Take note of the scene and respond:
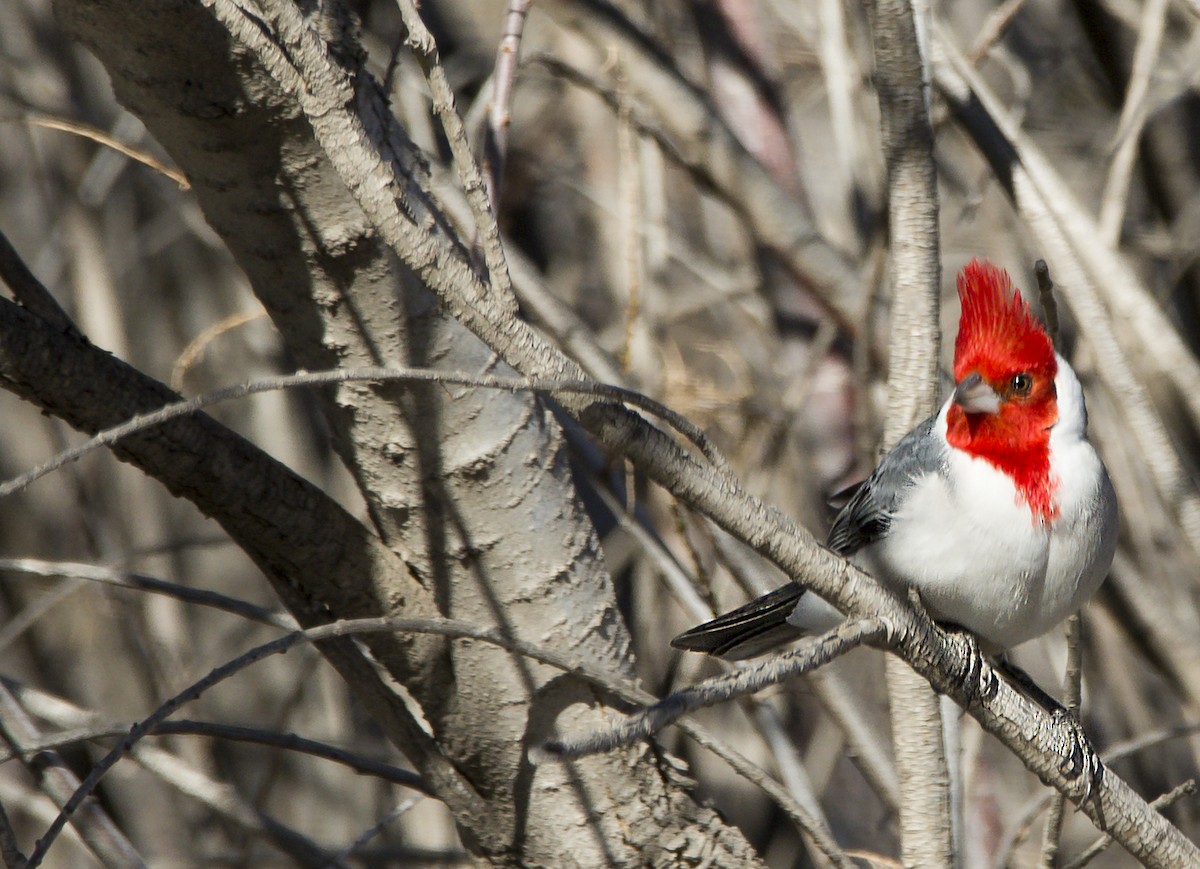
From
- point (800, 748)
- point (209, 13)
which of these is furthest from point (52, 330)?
point (800, 748)

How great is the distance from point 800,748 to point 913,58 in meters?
2.81

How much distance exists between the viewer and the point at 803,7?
160 inches

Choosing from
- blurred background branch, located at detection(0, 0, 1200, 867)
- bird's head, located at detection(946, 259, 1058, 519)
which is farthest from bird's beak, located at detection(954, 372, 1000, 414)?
blurred background branch, located at detection(0, 0, 1200, 867)

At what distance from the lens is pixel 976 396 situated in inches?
91.3

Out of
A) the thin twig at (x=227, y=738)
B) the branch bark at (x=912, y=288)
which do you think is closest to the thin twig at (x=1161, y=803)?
the branch bark at (x=912, y=288)

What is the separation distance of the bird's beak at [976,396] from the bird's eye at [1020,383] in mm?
43

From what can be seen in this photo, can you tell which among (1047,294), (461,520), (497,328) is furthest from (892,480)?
(497,328)

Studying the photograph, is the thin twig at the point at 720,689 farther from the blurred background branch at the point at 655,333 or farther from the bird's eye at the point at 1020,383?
the bird's eye at the point at 1020,383

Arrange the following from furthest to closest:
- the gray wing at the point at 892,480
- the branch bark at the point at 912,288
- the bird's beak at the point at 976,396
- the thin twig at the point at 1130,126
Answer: the thin twig at the point at 1130,126, the gray wing at the point at 892,480, the bird's beak at the point at 976,396, the branch bark at the point at 912,288

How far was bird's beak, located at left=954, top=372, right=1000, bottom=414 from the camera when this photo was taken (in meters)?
2.31

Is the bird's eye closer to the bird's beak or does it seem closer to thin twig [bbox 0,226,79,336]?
the bird's beak

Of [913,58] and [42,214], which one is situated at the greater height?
[42,214]

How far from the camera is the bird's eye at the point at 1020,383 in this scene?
2.37m

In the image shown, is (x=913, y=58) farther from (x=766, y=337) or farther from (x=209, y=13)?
(x=766, y=337)
